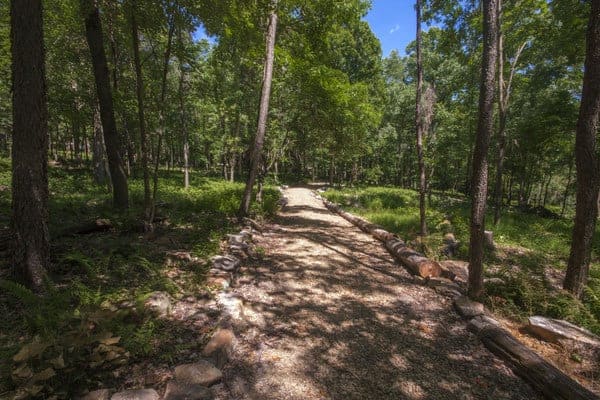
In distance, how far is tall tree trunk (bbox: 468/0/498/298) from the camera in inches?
165

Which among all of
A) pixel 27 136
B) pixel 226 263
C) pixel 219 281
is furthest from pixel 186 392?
pixel 27 136

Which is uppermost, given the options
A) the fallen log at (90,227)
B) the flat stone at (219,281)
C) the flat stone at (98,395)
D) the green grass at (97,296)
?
the fallen log at (90,227)

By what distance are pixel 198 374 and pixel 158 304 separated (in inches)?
49.6

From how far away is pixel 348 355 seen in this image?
3342mm

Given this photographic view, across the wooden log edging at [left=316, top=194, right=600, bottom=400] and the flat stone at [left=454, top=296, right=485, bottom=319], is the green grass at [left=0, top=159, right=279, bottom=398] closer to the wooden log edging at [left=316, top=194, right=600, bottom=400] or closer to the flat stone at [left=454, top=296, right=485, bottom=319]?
the wooden log edging at [left=316, top=194, right=600, bottom=400]

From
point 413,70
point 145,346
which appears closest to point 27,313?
point 145,346

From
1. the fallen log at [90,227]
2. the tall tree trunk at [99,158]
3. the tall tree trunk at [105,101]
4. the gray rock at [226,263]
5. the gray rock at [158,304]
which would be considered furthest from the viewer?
the tall tree trunk at [99,158]

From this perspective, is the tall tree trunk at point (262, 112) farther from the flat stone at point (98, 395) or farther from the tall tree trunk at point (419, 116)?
the flat stone at point (98, 395)

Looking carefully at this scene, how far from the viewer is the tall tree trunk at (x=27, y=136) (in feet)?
11.1

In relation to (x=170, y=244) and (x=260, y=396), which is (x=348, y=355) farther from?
(x=170, y=244)

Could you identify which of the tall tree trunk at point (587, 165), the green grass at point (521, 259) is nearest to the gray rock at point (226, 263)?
the green grass at point (521, 259)

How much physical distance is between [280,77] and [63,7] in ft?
23.8

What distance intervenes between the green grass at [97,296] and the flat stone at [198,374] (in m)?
0.28

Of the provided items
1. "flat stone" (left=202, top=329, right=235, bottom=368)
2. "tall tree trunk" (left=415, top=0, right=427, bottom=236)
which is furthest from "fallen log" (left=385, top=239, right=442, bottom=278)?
"flat stone" (left=202, top=329, right=235, bottom=368)
